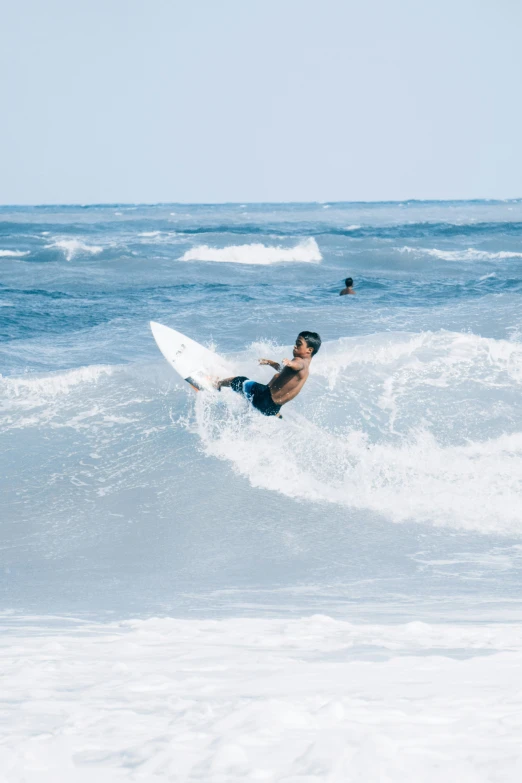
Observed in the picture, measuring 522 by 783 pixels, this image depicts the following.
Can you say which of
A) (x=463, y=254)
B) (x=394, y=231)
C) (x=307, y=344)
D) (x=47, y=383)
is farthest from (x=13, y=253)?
(x=307, y=344)

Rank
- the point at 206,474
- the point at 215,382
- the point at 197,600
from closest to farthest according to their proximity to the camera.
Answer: the point at 197,600 < the point at 206,474 < the point at 215,382

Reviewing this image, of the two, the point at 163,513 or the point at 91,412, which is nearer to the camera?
the point at 163,513

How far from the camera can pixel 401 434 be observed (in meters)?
9.04

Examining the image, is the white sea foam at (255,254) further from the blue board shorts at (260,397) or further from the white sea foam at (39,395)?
A: the blue board shorts at (260,397)

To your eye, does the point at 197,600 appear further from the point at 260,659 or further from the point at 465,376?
the point at 465,376

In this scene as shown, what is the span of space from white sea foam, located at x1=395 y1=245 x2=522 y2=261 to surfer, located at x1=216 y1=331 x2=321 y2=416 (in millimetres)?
23133

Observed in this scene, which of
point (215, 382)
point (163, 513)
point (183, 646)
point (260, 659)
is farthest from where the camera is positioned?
point (215, 382)

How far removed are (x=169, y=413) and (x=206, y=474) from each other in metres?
1.61

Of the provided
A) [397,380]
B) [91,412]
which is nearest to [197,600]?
[91,412]

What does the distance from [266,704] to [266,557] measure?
3.29 metres

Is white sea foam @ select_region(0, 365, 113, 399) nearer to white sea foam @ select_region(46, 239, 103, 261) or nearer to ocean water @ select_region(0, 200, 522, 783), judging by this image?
ocean water @ select_region(0, 200, 522, 783)

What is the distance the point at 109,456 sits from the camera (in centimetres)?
873

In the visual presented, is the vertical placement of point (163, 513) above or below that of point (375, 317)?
below

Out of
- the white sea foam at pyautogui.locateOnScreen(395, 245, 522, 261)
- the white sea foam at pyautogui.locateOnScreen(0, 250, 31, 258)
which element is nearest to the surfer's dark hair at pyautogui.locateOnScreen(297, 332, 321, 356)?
the white sea foam at pyautogui.locateOnScreen(395, 245, 522, 261)
